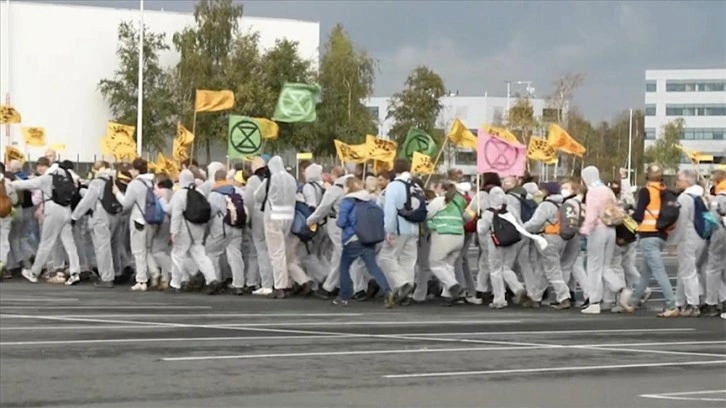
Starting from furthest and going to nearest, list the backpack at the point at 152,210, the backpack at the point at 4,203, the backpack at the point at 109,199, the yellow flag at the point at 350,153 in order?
the yellow flag at the point at 350,153 → the backpack at the point at 4,203 → the backpack at the point at 109,199 → the backpack at the point at 152,210

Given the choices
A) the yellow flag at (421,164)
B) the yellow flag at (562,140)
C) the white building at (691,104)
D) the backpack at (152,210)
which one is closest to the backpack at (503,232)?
the backpack at (152,210)

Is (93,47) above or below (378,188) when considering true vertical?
above

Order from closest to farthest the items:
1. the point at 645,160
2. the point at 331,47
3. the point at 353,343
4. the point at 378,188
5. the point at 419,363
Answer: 1. the point at 419,363
2. the point at 353,343
3. the point at 378,188
4. the point at 331,47
5. the point at 645,160

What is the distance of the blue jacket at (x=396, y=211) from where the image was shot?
19.5 meters

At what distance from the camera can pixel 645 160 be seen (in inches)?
4592

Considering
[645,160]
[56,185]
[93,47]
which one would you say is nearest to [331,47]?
[93,47]

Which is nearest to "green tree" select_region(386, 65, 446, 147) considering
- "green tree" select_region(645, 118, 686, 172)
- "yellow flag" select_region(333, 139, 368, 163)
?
"green tree" select_region(645, 118, 686, 172)

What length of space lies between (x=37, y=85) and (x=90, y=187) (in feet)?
186

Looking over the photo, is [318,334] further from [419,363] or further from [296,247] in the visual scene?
[296,247]

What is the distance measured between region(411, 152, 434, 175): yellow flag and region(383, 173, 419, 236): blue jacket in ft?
20.2

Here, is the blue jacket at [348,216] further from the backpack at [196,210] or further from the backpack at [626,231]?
the backpack at [626,231]

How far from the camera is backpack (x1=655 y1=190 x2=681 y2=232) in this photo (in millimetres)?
18859

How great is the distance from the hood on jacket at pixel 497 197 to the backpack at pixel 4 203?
24.9 ft

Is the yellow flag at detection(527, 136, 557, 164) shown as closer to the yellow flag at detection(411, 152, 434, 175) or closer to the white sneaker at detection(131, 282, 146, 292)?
the yellow flag at detection(411, 152, 434, 175)
